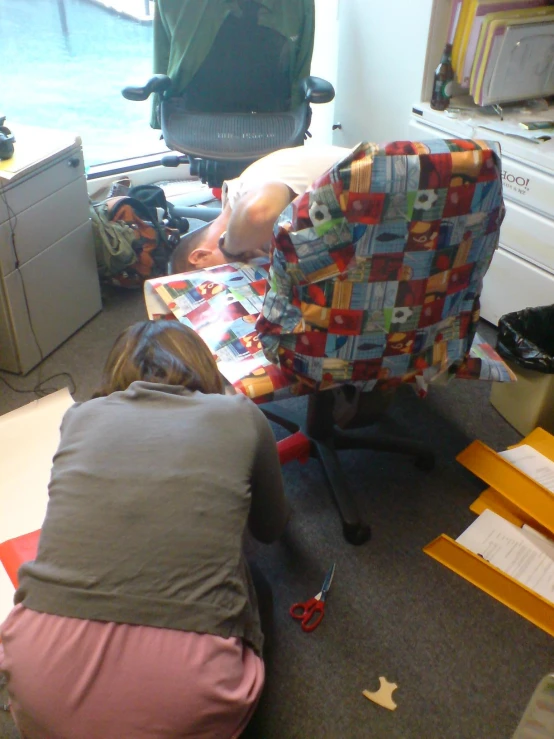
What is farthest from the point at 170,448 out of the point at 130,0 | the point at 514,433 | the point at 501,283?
the point at 130,0

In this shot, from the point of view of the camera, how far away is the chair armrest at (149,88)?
7.41 ft

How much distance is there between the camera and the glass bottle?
2.20m

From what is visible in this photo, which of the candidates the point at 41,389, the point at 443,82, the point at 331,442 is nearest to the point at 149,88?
the point at 443,82

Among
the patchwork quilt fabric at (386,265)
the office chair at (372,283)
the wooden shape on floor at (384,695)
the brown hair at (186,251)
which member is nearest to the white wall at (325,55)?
the brown hair at (186,251)

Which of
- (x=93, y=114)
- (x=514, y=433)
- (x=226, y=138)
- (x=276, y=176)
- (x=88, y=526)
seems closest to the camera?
(x=88, y=526)

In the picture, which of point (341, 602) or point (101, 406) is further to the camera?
point (341, 602)

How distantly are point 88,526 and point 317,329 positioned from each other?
57 centimetres

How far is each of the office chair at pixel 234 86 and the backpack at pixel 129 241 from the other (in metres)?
0.30

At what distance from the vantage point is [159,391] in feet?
3.37

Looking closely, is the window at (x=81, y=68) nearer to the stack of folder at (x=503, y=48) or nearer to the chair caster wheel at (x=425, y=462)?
the stack of folder at (x=503, y=48)

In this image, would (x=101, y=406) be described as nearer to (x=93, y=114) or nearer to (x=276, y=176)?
(x=276, y=176)

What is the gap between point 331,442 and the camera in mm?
1704

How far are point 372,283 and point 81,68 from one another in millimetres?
2519

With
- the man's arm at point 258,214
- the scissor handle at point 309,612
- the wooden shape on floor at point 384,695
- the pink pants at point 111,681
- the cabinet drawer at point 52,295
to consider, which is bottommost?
the wooden shape on floor at point 384,695
